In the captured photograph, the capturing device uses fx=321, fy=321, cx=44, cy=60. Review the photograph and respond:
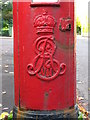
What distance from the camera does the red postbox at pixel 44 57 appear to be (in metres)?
2.99

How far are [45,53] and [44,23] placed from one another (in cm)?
28

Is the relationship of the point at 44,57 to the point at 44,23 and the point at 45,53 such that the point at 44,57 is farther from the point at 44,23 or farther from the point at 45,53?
the point at 44,23

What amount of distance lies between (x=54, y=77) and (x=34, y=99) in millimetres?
296

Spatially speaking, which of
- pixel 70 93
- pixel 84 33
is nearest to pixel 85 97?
pixel 70 93

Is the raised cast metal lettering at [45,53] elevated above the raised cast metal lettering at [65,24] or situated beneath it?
situated beneath

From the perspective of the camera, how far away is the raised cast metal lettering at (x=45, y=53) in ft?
9.79

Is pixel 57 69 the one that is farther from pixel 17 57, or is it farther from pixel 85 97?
pixel 85 97

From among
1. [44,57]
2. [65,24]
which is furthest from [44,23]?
[44,57]

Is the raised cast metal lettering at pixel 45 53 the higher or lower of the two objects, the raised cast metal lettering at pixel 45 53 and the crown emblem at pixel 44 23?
the lower

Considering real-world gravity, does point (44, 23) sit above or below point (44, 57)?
above

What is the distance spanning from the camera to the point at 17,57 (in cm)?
318

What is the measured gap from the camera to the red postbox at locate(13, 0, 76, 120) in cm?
299

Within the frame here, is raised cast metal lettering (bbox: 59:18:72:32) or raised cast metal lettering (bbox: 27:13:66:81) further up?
raised cast metal lettering (bbox: 59:18:72:32)

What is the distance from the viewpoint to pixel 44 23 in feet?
9.79
